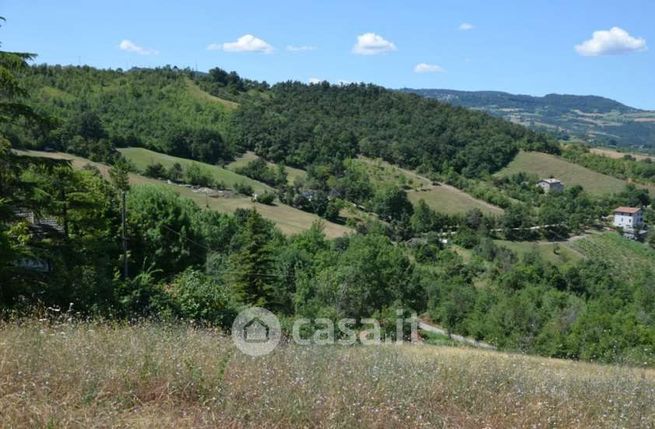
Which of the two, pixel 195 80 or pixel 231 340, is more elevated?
pixel 195 80

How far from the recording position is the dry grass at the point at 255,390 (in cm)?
356

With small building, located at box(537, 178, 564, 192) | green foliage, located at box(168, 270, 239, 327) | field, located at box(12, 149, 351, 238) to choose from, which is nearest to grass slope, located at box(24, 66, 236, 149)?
field, located at box(12, 149, 351, 238)

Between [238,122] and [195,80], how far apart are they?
27590 mm

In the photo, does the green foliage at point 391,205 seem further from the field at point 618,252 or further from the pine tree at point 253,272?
the pine tree at point 253,272

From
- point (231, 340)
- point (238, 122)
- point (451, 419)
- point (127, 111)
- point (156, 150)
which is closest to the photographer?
point (451, 419)

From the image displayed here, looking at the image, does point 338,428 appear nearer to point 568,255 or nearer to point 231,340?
point 231,340

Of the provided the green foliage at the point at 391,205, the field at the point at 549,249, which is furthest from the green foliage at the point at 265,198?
the field at the point at 549,249

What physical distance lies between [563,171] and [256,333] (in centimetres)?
11276

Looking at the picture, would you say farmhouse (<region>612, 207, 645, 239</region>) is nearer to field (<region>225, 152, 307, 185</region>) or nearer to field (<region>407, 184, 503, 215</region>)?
field (<region>407, 184, 503, 215</region>)

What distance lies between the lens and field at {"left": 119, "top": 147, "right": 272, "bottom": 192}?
75.2 m

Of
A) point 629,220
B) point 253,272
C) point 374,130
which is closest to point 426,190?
point 629,220

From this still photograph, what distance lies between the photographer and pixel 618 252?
76.4 meters

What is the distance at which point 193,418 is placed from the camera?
11.7ft

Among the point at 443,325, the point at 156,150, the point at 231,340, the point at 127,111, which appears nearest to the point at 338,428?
the point at 231,340
